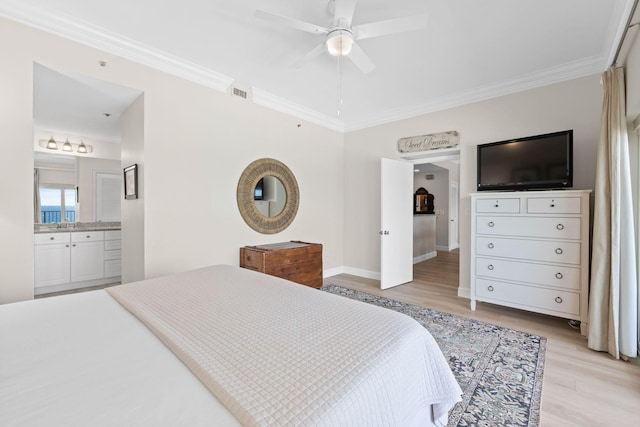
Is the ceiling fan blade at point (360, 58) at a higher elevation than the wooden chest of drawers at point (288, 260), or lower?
higher

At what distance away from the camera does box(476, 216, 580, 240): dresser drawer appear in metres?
2.58

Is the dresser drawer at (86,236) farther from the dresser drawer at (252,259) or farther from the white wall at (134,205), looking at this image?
the dresser drawer at (252,259)

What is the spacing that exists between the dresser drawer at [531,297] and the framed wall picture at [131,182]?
392 cm

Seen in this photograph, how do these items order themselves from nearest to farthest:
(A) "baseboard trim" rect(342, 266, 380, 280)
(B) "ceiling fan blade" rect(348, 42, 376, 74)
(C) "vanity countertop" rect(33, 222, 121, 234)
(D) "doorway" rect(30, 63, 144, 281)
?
(B) "ceiling fan blade" rect(348, 42, 376, 74) → (D) "doorway" rect(30, 63, 144, 281) → (C) "vanity countertop" rect(33, 222, 121, 234) → (A) "baseboard trim" rect(342, 266, 380, 280)

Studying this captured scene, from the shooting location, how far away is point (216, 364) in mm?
891

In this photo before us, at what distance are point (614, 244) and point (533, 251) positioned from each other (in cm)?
62

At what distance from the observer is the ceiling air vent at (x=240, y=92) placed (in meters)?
3.37

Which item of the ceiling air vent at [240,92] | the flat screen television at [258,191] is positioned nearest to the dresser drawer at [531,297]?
the flat screen television at [258,191]

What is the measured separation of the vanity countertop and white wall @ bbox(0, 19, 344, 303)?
1.37 metres

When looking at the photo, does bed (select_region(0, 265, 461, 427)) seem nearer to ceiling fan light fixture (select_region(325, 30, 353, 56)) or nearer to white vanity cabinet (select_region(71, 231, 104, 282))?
ceiling fan light fixture (select_region(325, 30, 353, 56))

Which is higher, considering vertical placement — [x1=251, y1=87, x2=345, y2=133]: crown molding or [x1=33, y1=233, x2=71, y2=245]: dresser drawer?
[x1=251, y1=87, x2=345, y2=133]: crown molding

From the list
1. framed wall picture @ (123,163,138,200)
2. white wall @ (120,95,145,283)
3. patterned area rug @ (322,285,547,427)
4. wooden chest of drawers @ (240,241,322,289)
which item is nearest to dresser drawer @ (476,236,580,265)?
patterned area rug @ (322,285,547,427)

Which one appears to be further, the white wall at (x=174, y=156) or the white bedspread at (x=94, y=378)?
the white wall at (x=174, y=156)

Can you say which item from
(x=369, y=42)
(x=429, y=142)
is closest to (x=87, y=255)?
(x=369, y=42)
